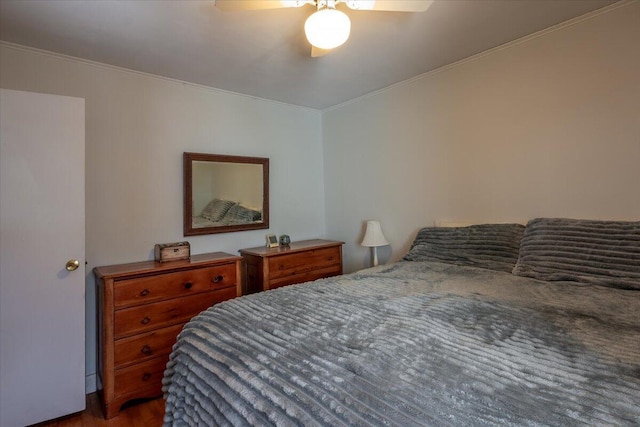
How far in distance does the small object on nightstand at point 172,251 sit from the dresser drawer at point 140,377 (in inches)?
28.5

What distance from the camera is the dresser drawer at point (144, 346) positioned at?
2037 mm

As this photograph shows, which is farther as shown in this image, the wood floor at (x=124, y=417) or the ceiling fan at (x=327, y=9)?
the wood floor at (x=124, y=417)

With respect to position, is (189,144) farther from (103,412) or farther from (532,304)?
(532,304)

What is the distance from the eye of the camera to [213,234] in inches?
115

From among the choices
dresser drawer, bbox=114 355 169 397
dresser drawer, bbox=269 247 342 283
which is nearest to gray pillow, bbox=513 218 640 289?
dresser drawer, bbox=269 247 342 283

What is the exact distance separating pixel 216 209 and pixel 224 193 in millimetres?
169

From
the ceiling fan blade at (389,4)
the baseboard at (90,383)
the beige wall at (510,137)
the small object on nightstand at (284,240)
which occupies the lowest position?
the baseboard at (90,383)

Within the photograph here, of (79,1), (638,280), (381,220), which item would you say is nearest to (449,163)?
(381,220)

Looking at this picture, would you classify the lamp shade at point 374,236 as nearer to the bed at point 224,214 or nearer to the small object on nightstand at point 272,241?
the small object on nightstand at point 272,241

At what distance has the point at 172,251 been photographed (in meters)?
2.51

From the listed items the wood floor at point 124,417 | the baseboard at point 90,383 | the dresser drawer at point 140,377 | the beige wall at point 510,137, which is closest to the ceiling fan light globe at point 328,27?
the beige wall at point 510,137

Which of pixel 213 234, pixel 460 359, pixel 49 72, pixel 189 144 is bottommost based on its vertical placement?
pixel 460 359

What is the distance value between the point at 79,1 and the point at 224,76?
112 cm

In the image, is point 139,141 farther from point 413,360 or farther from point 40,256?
point 413,360
